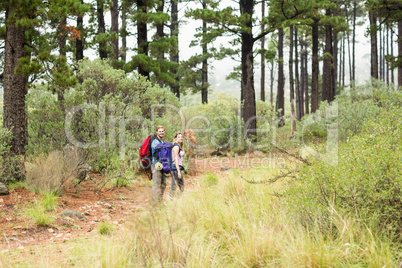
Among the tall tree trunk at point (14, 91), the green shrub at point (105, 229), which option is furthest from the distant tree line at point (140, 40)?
the green shrub at point (105, 229)

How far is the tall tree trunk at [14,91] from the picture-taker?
7.14 m

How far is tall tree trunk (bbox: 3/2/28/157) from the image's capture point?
7.14m

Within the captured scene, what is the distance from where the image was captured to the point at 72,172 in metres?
7.12

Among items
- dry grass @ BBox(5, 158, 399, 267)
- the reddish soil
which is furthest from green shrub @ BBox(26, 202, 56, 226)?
dry grass @ BBox(5, 158, 399, 267)

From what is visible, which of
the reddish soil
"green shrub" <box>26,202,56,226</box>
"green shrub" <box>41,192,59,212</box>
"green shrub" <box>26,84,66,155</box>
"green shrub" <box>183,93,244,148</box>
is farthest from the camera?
"green shrub" <box>183,93,244,148</box>

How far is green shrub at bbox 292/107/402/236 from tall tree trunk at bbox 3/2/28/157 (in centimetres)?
624

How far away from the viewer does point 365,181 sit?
3264 mm

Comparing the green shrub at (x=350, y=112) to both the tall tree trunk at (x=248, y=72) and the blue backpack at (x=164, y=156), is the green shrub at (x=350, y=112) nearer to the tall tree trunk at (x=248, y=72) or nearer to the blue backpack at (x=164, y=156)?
the tall tree trunk at (x=248, y=72)

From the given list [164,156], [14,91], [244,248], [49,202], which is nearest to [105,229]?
[49,202]

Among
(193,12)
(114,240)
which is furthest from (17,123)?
(193,12)

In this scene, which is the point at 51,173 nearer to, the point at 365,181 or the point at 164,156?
the point at 164,156

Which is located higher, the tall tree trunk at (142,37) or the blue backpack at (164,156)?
the tall tree trunk at (142,37)

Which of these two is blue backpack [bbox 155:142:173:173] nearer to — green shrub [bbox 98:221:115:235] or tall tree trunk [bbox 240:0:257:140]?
green shrub [bbox 98:221:115:235]

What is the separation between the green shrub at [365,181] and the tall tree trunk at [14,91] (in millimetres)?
6241
